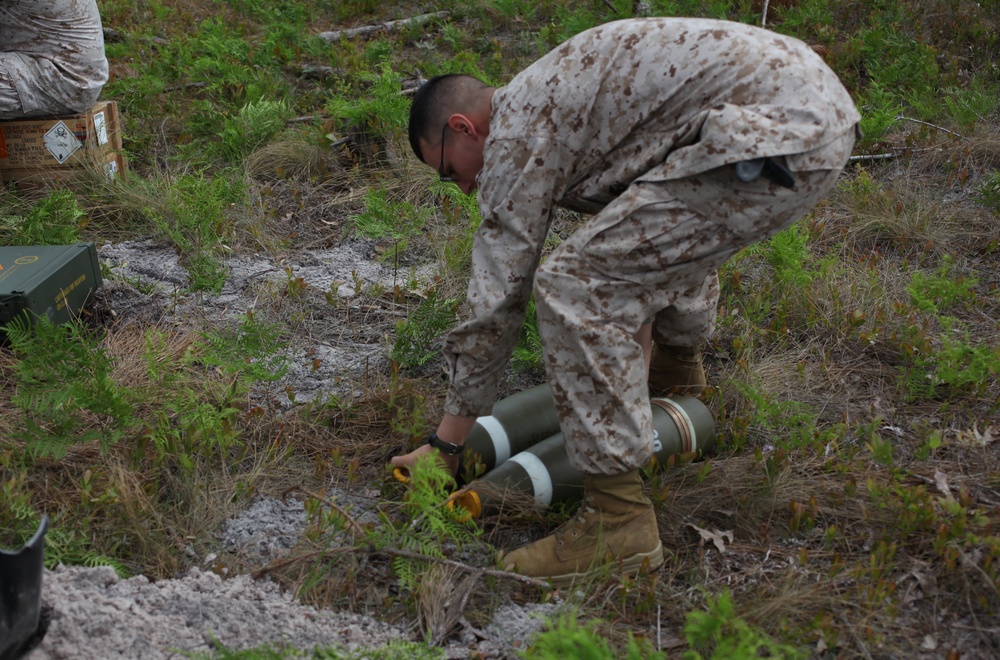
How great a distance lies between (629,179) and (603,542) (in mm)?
1190

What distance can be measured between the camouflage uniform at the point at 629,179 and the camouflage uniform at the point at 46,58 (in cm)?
368

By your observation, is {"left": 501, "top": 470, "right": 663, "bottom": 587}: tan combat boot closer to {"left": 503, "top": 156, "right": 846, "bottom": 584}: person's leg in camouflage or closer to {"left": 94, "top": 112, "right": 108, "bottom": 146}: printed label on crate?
{"left": 503, "top": 156, "right": 846, "bottom": 584}: person's leg in camouflage

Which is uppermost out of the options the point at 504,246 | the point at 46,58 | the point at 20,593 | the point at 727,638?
the point at 504,246

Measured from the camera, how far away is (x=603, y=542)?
9.45ft

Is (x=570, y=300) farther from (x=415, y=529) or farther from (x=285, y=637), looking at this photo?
(x=285, y=637)

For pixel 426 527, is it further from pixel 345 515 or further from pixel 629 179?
pixel 629 179

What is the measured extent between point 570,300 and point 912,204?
344cm

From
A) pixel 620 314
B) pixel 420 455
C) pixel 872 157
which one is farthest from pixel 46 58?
pixel 872 157

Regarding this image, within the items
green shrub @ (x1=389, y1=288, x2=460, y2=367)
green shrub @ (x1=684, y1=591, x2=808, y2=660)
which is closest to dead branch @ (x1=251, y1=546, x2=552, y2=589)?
green shrub @ (x1=684, y1=591, x2=808, y2=660)

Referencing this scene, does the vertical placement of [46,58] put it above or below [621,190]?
below

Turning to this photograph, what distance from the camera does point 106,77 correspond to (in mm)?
5633

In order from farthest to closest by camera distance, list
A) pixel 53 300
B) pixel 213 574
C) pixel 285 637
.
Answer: pixel 53 300 < pixel 213 574 < pixel 285 637

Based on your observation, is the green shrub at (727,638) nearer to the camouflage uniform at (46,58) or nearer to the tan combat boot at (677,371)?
the tan combat boot at (677,371)

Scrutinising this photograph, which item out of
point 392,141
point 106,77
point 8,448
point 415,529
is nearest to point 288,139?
point 392,141
